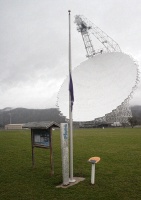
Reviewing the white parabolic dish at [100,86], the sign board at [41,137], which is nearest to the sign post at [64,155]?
the sign board at [41,137]

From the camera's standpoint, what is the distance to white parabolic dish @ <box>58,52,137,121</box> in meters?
38.0

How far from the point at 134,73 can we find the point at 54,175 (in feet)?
86.0

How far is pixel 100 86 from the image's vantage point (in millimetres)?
40594

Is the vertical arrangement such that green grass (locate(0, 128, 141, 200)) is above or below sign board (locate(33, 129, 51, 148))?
below

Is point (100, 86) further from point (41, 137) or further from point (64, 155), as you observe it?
point (64, 155)

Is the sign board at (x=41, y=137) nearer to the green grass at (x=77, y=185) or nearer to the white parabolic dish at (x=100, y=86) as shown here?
the green grass at (x=77, y=185)

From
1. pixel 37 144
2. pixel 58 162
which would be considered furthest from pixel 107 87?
pixel 37 144

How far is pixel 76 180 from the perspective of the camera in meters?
13.1

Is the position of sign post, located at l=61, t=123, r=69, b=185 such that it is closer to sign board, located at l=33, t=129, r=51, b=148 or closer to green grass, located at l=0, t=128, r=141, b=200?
green grass, located at l=0, t=128, r=141, b=200

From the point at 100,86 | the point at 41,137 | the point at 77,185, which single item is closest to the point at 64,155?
the point at 77,185

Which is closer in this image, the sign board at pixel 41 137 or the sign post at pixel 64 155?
the sign post at pixel 64 155

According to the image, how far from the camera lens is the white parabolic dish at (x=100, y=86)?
3803 cm

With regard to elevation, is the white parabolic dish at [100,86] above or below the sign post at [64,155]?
above

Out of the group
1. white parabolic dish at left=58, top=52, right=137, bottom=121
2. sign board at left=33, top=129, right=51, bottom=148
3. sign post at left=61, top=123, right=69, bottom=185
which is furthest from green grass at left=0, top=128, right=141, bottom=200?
white parabolic dish at left=58, top=52, right=137, bottom=121
